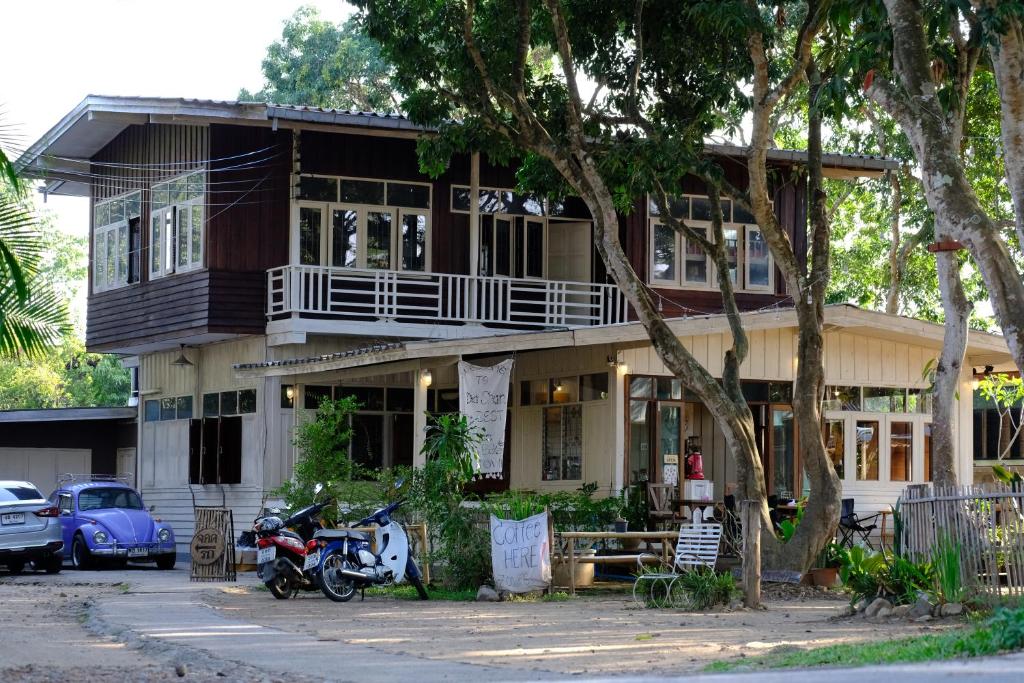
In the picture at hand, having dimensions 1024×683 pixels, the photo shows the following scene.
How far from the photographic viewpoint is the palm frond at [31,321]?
1231 cm

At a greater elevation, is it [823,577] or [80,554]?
[823,577]

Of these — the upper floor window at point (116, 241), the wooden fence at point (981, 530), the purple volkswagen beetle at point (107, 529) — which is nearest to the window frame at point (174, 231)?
the upper floor window at point (116, 241)

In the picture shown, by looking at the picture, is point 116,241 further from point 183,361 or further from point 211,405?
point 211,405

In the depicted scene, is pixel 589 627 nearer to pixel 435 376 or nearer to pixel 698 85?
pixel 698 85

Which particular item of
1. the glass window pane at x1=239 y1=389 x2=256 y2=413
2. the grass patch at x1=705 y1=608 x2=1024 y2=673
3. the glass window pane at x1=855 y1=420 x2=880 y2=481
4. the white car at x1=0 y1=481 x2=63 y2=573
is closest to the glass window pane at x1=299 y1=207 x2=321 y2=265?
the glass window pane at x1=239 y1=389 x2=256 y2=413

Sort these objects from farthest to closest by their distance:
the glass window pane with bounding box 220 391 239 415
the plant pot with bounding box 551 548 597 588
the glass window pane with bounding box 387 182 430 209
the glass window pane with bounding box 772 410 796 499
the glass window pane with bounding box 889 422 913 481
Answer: the glass window pane with bounding box 220 391 239 415, the glass window pane with bounding box 387 182 430 209, the glass window pane with bounding box 889 422 913 481, the glass window pane with bounding box 772 410 796 499, the plant pot with bounding box 551 548 597 588

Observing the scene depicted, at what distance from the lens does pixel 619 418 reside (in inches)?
854

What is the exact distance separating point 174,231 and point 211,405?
335 centimetres

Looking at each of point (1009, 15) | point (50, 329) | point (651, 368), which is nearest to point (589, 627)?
point (50, 329)

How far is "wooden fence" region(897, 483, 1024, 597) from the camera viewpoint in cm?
A: 1287

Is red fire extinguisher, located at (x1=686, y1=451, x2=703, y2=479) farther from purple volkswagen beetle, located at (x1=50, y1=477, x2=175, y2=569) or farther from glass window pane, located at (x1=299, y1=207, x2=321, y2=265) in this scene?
purple volkswagen beetle, located at (x1=50, y1=477, x2=175, y2=569)

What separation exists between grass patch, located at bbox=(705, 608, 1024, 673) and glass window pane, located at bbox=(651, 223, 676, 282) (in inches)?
679

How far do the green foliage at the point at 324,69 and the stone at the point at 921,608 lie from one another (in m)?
31.1

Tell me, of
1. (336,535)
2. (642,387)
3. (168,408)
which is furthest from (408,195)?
(336,535)
